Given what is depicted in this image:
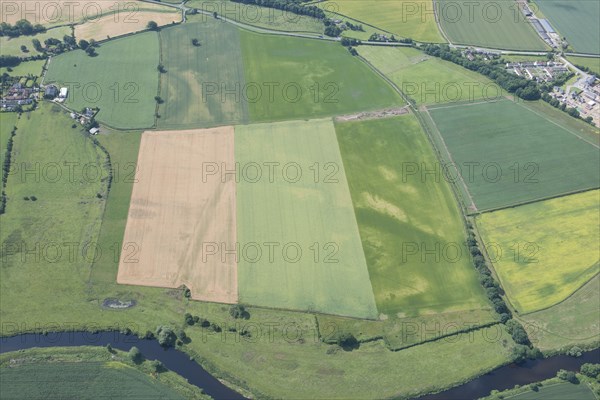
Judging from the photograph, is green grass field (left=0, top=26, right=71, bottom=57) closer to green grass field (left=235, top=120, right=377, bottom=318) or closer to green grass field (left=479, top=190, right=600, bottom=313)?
green grass field (left=235, top=120, right=377, bottom=318)

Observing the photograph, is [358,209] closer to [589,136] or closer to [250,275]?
[250,275]

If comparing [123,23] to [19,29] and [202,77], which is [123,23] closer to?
[19,29]

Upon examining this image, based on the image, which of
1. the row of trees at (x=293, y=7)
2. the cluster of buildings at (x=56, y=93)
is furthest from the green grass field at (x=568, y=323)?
the cluster of buildings at (x=56, y=93)

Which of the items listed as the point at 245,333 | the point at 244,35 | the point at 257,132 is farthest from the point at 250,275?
the point at 244,35

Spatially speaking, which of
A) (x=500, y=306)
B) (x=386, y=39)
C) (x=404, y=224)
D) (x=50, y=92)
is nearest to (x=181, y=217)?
(x=404, y=224)

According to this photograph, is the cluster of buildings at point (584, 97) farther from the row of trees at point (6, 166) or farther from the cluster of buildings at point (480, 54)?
the row of trees at point (6, 166)

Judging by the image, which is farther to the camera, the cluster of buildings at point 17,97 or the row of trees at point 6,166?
the cluster of buildings at point 17,97
